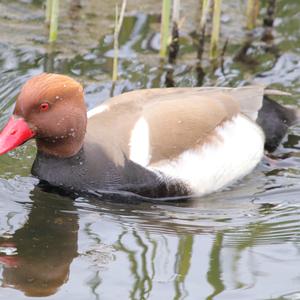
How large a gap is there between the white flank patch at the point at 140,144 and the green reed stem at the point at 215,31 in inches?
72.5

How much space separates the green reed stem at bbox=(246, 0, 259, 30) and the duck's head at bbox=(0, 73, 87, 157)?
9.93ft

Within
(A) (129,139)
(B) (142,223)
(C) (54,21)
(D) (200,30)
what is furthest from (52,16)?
(B) (142,223)

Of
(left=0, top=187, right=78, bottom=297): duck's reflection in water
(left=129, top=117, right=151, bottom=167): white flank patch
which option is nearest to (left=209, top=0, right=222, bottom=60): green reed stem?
(left=129, top=117, right=151, bottom=167): white flank patch

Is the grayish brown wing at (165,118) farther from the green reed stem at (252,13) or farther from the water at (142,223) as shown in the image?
the green reed stem at (252,13)

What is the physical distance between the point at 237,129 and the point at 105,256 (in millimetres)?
1682

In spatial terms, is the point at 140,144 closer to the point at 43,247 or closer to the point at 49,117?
the point at 49,117

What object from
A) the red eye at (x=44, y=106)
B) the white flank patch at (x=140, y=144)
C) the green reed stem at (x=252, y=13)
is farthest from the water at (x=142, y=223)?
the red eye at (x=44, y=106)

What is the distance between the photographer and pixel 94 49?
7.91 metres

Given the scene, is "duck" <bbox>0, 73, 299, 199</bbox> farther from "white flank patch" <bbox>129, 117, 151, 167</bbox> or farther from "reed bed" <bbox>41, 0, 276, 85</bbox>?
"reed bed" <bbox>41, 0, 276, 85</bbox>

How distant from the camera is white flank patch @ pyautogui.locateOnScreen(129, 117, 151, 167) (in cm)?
569

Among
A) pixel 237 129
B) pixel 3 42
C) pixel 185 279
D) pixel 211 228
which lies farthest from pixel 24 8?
pixel 185 279

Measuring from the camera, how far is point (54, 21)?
7.48 metres

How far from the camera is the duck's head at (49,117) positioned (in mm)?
5473

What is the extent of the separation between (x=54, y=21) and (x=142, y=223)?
254 cm
